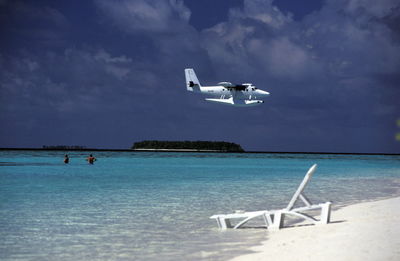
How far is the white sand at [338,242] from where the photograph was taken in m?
8.34

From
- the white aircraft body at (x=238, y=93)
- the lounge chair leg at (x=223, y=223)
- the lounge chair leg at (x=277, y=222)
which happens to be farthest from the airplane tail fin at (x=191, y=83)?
the lounge chair leg at (x=277, y=222)

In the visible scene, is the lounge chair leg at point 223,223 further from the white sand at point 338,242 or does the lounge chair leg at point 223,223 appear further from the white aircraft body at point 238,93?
the white aircraft body at point 238,93

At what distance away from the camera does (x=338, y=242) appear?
937 cm

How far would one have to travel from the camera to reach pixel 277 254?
891cm

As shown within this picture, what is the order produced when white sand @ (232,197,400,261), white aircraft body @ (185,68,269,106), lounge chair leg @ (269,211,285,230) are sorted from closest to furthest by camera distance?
white sand @ (232,197,400,261), lounge chair leg @ (269,211,285,230), white aircraft body @ (185,68,269,106)

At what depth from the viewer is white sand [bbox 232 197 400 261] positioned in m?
8.34

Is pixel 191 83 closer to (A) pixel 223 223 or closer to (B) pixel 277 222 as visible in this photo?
(A) pixel 223 223

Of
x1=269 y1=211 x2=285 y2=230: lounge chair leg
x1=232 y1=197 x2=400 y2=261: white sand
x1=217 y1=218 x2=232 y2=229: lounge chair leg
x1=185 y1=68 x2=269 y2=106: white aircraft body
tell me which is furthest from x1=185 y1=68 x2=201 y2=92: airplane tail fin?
x1=269 y1=211 x2=285 y2=230: lounge chair leg

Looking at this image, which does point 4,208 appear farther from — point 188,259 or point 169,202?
point 188,259

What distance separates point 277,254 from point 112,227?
18.6ft

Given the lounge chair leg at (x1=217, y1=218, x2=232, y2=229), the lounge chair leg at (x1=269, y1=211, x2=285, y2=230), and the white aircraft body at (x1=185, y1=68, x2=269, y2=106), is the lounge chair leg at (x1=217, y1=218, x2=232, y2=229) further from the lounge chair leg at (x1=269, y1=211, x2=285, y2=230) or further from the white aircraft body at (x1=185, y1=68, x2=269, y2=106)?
the white aircraft body at (x1=185, y1=68, x2=269, y2=106)

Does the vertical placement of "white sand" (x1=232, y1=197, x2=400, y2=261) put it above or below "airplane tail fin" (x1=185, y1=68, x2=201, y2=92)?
below

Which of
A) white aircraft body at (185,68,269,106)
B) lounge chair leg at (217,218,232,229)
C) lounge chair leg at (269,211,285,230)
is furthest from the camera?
white aircraft body at (185,68,269,106)

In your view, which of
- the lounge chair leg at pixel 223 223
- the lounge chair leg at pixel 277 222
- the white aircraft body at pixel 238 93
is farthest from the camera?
the white aircraft body at pixel 238 93
